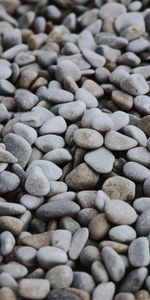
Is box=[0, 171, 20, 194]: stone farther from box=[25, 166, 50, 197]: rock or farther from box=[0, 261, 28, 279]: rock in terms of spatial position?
box=[0, 261, 28, 279]: rock

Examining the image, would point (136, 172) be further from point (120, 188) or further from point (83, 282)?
point (83, 282)

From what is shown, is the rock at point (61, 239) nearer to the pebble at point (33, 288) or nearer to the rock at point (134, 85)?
the pebble at point (33, 288)

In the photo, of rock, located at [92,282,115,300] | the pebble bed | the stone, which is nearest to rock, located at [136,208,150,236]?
the pebble bed

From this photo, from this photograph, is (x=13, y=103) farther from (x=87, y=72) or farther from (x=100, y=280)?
(x=100, y=280)

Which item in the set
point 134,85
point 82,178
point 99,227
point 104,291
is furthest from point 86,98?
point 104,291

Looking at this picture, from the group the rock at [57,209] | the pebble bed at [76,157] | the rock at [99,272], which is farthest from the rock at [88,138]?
the rock at [99,272]
